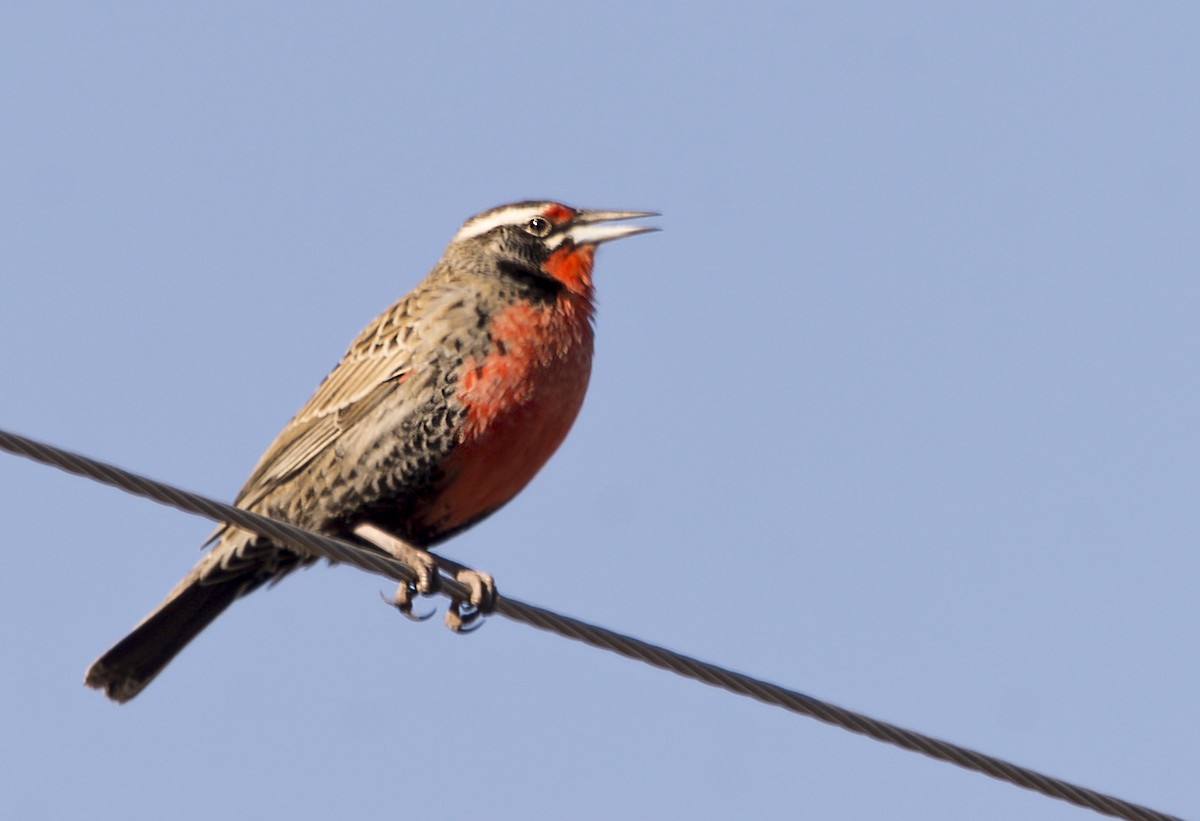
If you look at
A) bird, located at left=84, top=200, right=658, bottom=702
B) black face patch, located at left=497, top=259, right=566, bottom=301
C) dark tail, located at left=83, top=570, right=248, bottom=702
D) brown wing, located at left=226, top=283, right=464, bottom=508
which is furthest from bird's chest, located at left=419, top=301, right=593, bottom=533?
dark tail, located at left=83, top=570, right=248, bottom=702

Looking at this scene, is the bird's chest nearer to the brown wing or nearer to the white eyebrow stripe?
the brown wing

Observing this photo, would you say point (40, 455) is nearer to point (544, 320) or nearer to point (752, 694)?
point (752, 694)

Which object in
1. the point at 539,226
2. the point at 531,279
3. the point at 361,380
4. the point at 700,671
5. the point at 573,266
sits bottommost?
the point at 700,671

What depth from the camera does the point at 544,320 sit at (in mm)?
9953

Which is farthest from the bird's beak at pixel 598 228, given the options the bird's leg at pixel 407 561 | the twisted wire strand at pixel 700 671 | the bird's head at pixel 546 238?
the twisted wire strand at pixel 700 671

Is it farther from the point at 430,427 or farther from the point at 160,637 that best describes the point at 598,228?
the point at 160,637

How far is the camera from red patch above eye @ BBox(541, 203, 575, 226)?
10945 millimetres

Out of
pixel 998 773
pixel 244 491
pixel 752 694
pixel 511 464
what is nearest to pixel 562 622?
pixel 752 694

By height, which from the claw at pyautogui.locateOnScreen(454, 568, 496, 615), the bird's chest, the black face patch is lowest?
the claw at pyautogui.locateOnScreen(454, 568, 496, 615)

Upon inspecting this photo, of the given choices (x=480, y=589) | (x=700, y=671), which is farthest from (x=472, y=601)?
(x=700, y=671)

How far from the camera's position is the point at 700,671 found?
23.2ft

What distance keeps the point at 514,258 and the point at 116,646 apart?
2.94 metres

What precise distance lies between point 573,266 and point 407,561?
1968 millimetres

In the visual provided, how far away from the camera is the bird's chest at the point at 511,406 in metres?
9.58
